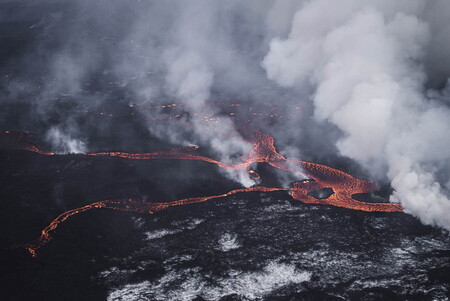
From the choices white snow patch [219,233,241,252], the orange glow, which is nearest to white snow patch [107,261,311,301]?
white snow patch [219,233,241,252]

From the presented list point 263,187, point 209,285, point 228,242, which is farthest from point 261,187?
point 209,285

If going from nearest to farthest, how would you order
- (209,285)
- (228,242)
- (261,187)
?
1. (209,285)
2. (228,242)
3. (261,187)

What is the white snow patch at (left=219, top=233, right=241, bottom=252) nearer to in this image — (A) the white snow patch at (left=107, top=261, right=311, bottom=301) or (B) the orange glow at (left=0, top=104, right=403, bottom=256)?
(A) the white snow patch at (left=107, top=261, right=311, bottom=301)

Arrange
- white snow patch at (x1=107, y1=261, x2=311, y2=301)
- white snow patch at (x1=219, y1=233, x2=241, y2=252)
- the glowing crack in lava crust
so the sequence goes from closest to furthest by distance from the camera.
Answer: white snow patch at (x1=107, y1=261, x2=311, y2=301), white snow patch at (x1=219, y1=233, x2=241, y2=252), the glowing crack in lava crust


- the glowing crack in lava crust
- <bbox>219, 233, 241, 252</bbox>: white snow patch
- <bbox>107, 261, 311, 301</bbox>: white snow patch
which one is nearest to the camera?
<bbox>107, 261, 311, 301</bbox>: white snow patch

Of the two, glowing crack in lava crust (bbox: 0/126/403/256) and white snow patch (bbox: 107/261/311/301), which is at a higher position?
glowing crack in lava crust (bbox: 0/126/403/256)

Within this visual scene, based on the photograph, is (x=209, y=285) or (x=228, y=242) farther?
(x=228, y=242)

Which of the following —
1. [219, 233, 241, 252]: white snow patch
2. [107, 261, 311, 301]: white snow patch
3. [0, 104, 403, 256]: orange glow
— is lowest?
[107, 261, 311, 301]: white snow patch

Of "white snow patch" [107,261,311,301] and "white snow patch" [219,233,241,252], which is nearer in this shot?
"white snow patch" [107,261,311,301]

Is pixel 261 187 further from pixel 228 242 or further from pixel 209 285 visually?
pixel 209 285

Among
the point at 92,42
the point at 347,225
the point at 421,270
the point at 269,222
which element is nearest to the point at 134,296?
the point at 269,222
